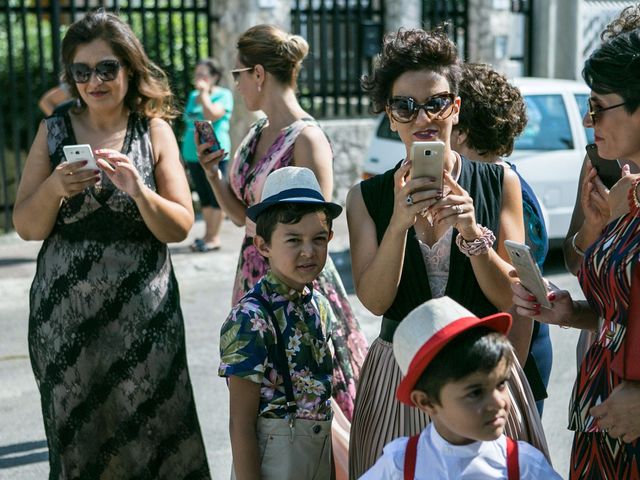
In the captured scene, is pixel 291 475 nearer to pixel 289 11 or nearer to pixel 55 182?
pixel 55 182

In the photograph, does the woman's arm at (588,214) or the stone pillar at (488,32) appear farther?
the stone pillar at (488,32)

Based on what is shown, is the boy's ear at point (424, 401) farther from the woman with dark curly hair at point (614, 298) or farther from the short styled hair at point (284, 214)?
the short styled hair at point (284, 214)

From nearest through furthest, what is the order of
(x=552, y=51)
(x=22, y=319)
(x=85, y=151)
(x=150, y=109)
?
(x=85, y=151)
(x=150, y=109)
(x=22, y=319)
(x=552, y=51)

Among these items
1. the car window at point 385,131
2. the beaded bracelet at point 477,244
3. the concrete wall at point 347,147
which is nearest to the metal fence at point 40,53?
the concrete wall at point 347,147

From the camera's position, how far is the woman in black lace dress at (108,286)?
3930mm

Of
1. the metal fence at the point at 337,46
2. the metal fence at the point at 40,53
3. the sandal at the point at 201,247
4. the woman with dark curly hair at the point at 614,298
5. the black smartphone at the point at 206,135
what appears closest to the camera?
the woman with dark curly hair at the point at 614,298

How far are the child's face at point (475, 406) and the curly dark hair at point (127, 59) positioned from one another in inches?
87.8

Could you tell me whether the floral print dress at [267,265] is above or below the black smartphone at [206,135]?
below

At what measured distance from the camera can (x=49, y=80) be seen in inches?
471

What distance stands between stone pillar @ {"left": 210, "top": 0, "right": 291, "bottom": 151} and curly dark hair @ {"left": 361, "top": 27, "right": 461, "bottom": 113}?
897 cm

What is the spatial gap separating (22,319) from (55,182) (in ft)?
15.7

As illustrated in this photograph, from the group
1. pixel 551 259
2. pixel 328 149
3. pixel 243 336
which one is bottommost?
pixel 551 259

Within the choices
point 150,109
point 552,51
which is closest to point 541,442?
point 150,109

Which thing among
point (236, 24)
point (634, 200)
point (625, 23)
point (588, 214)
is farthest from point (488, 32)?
point (634, 200)
